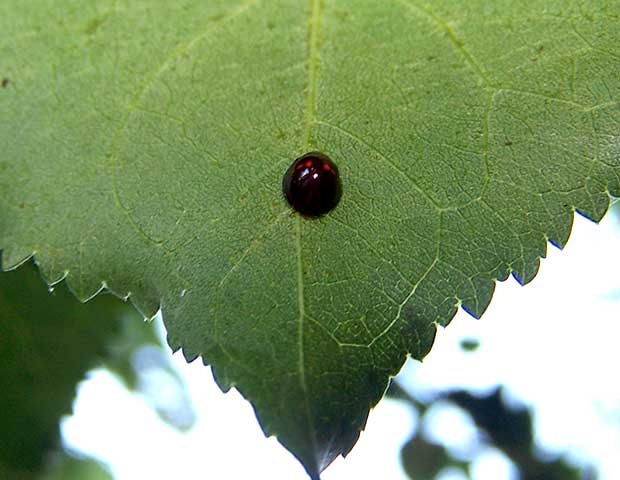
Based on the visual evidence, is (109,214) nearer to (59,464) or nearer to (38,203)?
(38,203)

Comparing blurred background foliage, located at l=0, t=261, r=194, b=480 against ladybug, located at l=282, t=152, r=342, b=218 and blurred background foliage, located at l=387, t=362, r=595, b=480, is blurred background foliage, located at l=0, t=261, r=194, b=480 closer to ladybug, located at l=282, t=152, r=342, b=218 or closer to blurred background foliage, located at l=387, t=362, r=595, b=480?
ladybug, located at l=282, t=152, r=342, b=218

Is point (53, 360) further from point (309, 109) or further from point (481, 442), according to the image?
point (481, 442)

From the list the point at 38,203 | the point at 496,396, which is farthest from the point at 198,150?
the point at 496,396

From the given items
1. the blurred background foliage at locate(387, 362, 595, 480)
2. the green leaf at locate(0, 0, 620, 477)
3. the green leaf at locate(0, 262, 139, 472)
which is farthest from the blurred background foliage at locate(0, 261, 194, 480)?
the blurred background foliage at locate(387, 362, 595, 480)

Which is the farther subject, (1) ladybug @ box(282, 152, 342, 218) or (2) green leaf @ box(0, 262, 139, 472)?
(2) green leaf @ box(0, 262, 139, 472)

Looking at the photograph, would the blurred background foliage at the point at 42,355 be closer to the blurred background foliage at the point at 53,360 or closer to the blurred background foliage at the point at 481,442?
the blurred background foliage at the point at 53,360

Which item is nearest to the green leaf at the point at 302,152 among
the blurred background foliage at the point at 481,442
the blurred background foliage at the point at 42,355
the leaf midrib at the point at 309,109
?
the leaf midrib at the point at 309,109
